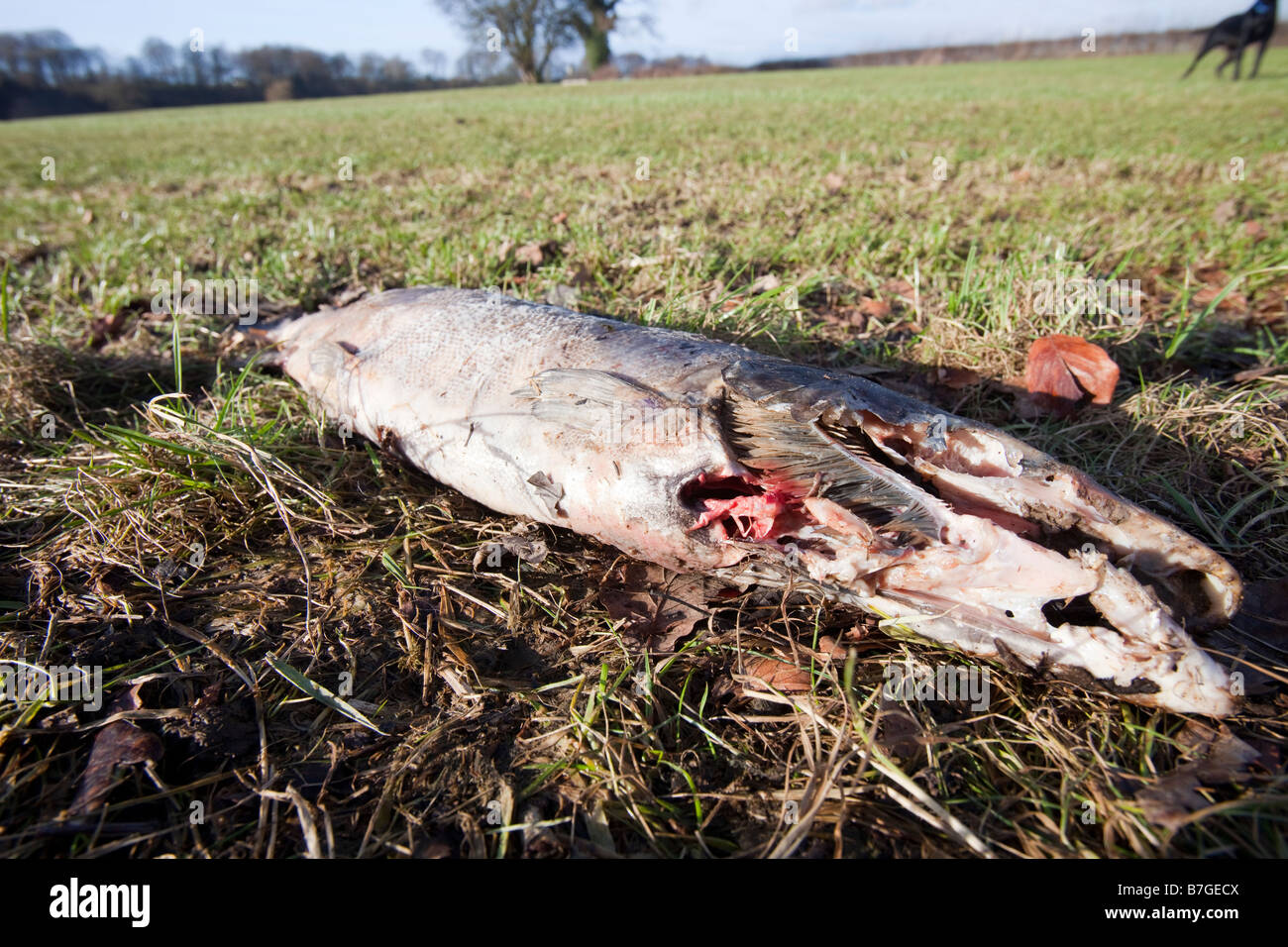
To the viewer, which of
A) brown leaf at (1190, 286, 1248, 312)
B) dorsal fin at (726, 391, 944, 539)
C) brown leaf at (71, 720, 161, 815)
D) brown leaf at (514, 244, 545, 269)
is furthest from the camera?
brown leaf at (514, 244, 545, 269)

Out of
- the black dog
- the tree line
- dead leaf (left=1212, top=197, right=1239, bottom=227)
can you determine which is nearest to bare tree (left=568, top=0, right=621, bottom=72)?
the tree line

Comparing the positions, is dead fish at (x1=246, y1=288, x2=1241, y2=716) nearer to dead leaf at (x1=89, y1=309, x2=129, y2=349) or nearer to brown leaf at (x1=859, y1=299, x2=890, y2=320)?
brown leaf at (x1=859, y1=299, x2=890, y2=320)

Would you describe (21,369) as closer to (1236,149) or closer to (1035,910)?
(1035,910)

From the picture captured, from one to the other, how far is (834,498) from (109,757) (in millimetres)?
1913

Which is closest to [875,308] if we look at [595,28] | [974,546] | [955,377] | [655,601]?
[955,377]

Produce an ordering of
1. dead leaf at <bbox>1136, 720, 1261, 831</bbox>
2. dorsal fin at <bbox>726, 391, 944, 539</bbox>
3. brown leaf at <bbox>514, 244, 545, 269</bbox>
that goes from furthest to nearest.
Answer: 1. brown leaf at <bbox>514, 244, 545, 269</bbox>
2. dorsal fin at <bbox>726, 391, 944, 539</bbox>
3. dead leaf at <bbox>1136, 720, 1261, 831</bbox>

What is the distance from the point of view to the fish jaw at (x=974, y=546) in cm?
152

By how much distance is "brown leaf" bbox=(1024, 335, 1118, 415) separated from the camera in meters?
2.61

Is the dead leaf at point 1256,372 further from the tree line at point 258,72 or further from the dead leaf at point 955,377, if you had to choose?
the tree line at point 258,72

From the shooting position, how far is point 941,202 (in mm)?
5102

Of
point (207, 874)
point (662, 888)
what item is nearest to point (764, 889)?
point (662, 888)

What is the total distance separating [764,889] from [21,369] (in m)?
3.65

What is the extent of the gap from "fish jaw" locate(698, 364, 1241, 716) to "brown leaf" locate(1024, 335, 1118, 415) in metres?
1.18

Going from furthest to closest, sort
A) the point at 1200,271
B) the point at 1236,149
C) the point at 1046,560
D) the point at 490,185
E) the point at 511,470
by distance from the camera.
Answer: the point at 1236,149 < the point at 490,185 < the point at 1200,271 < the point at 511,470 < the point at 1046,560
